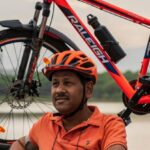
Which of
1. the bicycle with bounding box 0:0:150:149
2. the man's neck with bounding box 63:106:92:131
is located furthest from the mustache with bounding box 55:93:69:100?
the bicycle with bounding box 0:0:150:149

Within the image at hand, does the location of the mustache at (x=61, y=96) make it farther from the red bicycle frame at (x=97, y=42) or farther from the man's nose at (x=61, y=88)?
the red bicycle frame at (x=97, y=42)

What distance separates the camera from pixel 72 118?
346 cm

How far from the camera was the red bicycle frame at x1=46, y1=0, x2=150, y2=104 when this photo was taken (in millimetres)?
6023

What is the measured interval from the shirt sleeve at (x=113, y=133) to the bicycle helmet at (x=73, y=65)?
0.23 meters

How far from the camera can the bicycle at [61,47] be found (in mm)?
6004

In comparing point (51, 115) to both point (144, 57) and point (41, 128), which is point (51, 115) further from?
point (144, 57)

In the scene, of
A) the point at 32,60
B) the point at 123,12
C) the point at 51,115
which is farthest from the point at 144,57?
the point at 51,115

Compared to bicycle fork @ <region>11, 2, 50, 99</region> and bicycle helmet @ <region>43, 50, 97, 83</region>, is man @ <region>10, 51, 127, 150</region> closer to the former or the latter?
bicycle helmet @ <region>43, 50, 97, 83</region>

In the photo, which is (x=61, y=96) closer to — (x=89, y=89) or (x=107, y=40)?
(x=89, y=89)

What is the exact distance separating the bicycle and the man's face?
2.51 m

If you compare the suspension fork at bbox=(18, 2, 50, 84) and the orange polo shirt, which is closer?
the orange polo shirt

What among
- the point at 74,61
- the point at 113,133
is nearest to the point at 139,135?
the point at 74,61

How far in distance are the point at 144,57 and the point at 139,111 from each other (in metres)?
0.44

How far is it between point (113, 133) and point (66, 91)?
317mm
